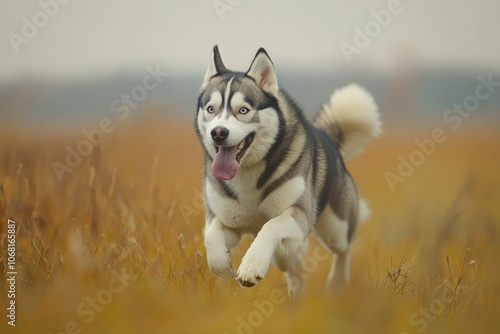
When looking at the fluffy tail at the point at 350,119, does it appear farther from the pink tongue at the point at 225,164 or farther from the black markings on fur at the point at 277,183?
the pink tongue at the point at 225,164

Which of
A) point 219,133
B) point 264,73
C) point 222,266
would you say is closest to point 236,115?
point 219,133

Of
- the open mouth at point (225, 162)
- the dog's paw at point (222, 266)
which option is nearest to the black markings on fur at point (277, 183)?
the open mouth at point (225, 162)

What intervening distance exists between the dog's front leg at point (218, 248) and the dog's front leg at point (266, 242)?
0.87 feet

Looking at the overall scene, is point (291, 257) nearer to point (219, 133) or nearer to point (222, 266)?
point (222, 266)

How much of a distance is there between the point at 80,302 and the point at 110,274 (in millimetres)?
260

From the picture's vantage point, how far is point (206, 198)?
181 inches

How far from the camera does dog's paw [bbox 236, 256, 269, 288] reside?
379 cm

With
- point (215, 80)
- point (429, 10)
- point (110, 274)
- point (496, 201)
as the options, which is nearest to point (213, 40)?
point (215, 80)

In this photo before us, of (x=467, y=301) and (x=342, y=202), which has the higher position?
(x=342, y=202)

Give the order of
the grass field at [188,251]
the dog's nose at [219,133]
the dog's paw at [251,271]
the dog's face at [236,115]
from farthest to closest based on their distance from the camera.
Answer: the grass field at [188,251]
the dog's face at [236,115]
the dog's nose at [219,133]
the dog's paw at [251,271]

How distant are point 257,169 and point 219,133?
0.52 meters

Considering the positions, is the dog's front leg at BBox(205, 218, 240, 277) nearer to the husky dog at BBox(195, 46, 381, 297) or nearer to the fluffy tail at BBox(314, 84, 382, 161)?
the husky dog at BBox(195, 46, 381, 297)

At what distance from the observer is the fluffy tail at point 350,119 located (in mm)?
5539

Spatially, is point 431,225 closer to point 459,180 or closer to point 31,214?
point 459,180
